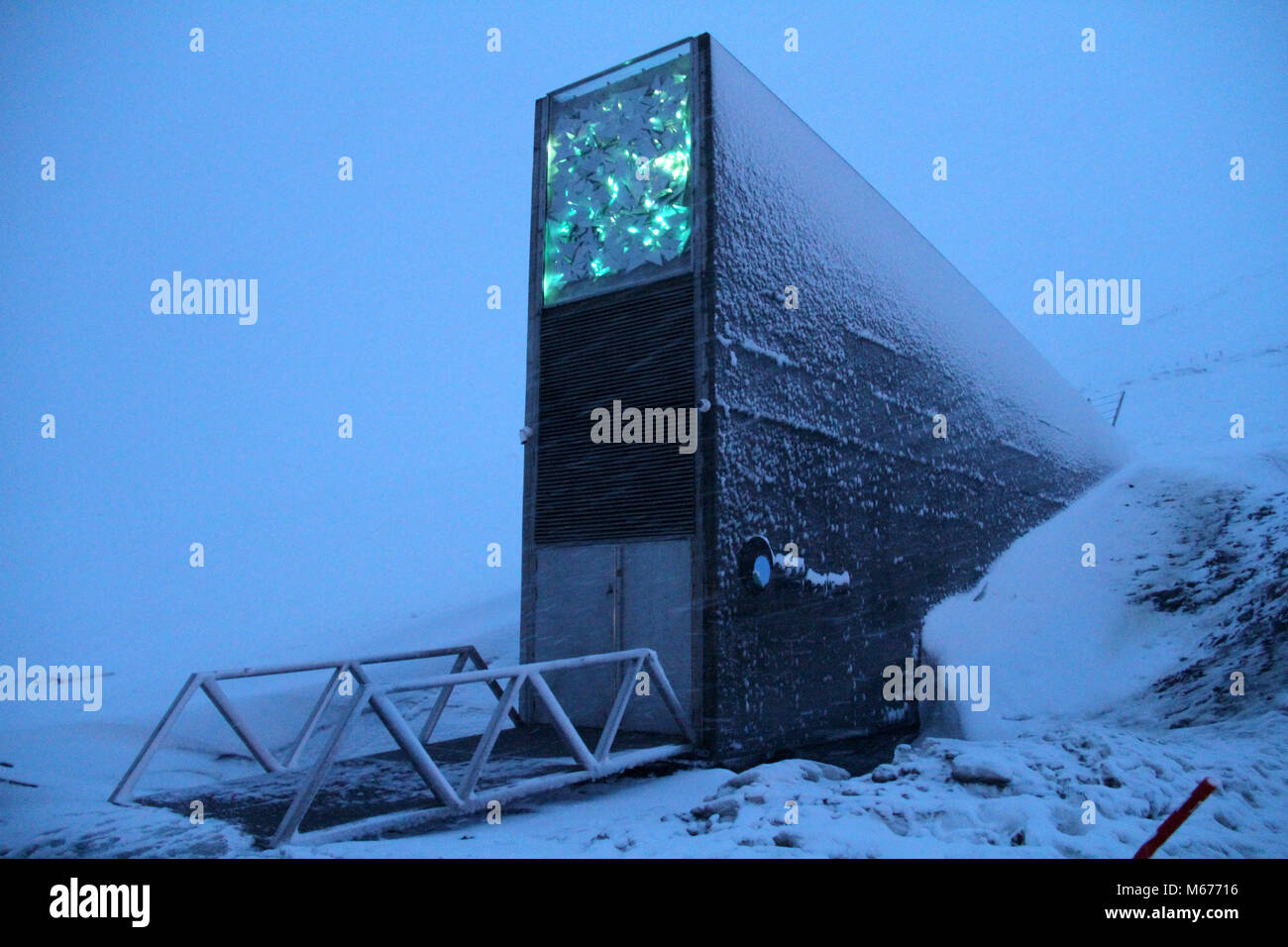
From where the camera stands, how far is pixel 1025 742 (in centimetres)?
A: 612

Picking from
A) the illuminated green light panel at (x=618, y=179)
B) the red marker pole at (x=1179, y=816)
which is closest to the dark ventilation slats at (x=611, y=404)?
the illuminated green light panel at (x=618, y=179)

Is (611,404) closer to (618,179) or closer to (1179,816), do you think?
(618,179)

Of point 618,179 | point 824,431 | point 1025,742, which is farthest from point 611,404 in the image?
point 1025,742

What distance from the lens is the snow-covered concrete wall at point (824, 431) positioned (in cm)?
647

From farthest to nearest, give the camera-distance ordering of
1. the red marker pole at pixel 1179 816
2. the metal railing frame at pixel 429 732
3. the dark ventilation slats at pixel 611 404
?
the dark ventilation slats at pixel 611 404, the metal railing frame at pixel 429 732, the red marker pole at pixel 1179 816

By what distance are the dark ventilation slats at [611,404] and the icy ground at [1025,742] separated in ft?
6.49

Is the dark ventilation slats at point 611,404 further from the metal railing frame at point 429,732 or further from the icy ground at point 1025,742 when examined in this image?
the icy ground at point 1025,742

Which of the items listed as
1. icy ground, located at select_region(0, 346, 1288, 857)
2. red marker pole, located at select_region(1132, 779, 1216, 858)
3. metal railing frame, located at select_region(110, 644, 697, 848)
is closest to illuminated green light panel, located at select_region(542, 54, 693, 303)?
metal railing frame, located at select_region(110, 644, 697, 848)

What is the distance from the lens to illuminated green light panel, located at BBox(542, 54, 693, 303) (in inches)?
266

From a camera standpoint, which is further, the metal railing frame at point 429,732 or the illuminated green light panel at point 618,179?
the illuminated green light panel at point 618,179

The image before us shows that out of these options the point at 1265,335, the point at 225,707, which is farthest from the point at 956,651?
the point at 1265,335

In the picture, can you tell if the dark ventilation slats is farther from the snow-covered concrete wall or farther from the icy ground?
the icy ground

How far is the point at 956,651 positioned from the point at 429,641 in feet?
28.8

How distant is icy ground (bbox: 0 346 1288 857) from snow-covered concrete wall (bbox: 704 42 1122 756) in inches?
36.2
